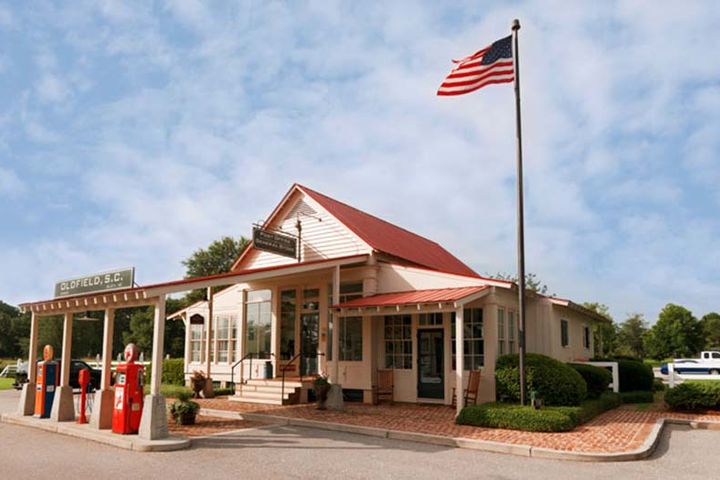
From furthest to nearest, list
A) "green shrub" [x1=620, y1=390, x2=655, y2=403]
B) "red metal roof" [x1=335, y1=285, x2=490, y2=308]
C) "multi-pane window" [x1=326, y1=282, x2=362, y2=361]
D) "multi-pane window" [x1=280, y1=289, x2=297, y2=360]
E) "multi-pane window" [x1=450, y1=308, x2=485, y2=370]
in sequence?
"multi-pane window" [x1=280, y1=289, x2=297, y2=360]
"green shrub" [x1=620, y1=390, x2=655, y2=403]
"multi-pane window" [x1=326, y1=282, x2=362, y2=361]
"multi-pane window" [x1=450, y1=308, x2=485, y2=370]
"red metal roof" [x1=335, y1=285, x2=490, y2=308]

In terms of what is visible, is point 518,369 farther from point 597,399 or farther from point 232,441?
point 232,441

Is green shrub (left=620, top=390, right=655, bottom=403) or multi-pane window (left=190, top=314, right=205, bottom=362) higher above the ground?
multi-pane window (left=190, top=314, right=205, bottom=362)

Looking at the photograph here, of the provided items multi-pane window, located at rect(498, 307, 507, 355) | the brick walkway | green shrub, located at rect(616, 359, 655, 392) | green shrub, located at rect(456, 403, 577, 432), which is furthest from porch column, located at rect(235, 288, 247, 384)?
green shrub, located at rect(616, 359, 655, 392)

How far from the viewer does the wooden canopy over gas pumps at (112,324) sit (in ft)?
34.0

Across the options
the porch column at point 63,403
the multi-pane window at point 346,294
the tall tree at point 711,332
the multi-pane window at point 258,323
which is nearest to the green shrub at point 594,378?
the multi-pane window at point 346,294

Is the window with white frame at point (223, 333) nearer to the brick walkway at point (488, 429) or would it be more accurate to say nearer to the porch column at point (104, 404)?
the brick walkway at point (488, 429)

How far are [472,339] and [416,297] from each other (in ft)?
6.41

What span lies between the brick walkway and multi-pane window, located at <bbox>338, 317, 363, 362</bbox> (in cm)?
151

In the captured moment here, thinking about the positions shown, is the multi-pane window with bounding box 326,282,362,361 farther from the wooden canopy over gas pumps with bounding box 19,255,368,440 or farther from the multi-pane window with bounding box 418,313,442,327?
the multi-pane window with bounding box 418,313,442,327

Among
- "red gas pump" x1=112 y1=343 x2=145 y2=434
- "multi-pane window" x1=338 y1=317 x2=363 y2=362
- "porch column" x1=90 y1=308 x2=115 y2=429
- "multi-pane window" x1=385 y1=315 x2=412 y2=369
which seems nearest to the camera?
"red gas pump" x1=112 y1=343 x2=145 y2=434

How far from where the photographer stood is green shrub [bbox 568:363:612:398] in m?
16.7

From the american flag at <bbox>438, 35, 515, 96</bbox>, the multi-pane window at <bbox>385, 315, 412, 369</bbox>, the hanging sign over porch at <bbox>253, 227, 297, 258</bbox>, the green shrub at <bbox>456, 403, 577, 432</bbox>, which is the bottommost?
the green shrub at <bbox>456, 403, 577, 432</bbox>

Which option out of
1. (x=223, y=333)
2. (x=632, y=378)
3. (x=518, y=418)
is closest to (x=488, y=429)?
(x=518, y=418)

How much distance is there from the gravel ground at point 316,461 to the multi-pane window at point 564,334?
25.5 feet
